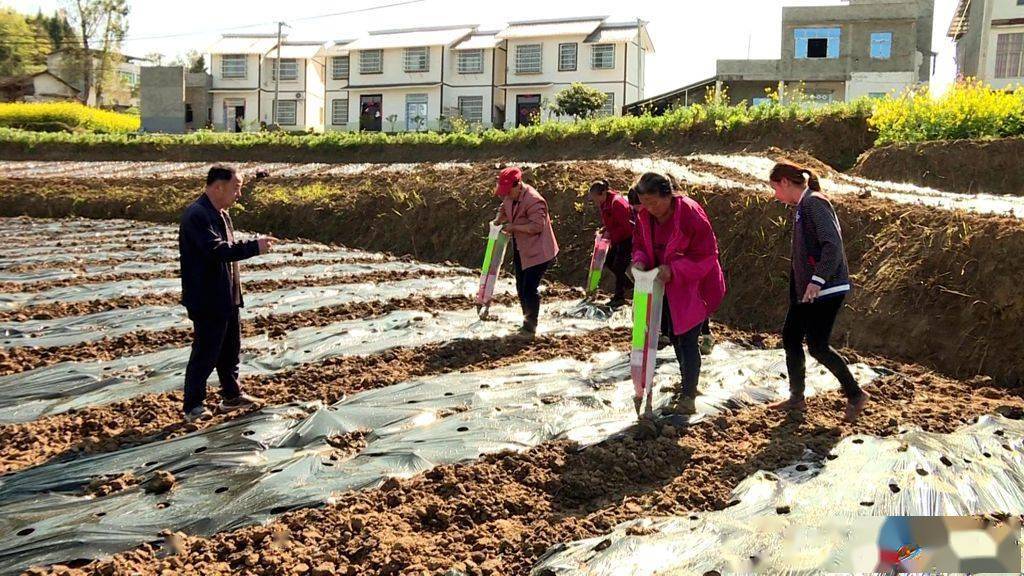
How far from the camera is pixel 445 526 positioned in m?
3.37

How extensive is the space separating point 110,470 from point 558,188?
27.1ft

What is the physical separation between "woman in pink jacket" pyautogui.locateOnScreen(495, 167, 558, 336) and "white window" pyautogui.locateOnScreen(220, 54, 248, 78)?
42004 mm

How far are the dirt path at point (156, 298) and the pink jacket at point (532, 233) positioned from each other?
9.51ft

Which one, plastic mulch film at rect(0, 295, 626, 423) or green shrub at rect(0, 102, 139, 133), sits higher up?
green shrub at rect(0, 102, 139, 133)

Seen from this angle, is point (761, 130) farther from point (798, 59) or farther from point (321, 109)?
point (321, 109)

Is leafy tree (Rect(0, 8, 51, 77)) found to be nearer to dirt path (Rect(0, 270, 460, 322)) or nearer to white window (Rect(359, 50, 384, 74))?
white window (Rect(359, 50, 384, 74))

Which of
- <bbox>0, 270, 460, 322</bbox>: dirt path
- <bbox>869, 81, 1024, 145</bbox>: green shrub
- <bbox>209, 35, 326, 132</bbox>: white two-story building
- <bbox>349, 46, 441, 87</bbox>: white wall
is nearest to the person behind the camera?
<bbox>0, 270, 460, 322</bbox>: dirt path

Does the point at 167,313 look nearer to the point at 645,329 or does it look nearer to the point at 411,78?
the point at 645,329

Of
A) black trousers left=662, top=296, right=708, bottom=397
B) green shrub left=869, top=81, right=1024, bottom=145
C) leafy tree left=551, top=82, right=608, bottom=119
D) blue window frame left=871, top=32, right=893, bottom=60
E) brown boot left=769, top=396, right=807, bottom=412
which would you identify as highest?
blue window frame left=871, top=32, right=893, bottom=60

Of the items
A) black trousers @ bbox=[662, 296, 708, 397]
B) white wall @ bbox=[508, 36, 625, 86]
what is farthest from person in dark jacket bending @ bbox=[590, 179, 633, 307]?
white wall @ bbox=[508, 36, 625, 86]

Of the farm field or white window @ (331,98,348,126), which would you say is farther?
white window @ (331,98,348,126)

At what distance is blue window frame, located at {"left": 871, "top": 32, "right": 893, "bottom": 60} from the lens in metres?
28.5

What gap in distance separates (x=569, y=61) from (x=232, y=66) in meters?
19.6

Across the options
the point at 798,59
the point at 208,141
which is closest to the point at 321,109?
the point at 208,141
